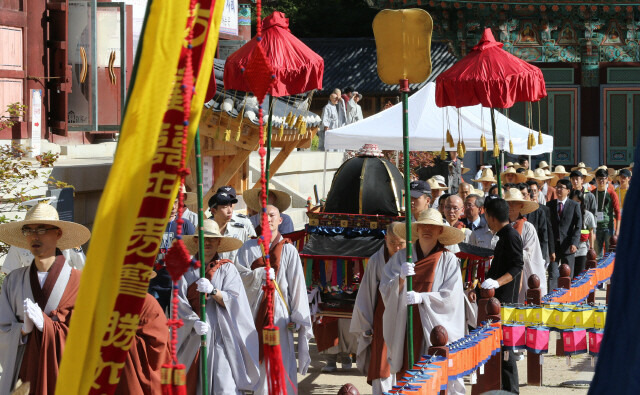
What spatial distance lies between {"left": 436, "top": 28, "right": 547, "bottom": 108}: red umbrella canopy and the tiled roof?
16.7m

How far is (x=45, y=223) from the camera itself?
569cm

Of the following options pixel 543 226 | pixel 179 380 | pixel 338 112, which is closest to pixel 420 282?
pixel 179 380

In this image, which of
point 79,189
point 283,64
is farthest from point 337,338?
point 79,189

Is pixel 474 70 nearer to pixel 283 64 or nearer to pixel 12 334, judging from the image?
pixel 283 64

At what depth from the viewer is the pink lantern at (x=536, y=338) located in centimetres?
737

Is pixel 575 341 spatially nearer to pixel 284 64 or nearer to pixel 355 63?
pixel 284 64

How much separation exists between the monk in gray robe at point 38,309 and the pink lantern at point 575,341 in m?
3.59

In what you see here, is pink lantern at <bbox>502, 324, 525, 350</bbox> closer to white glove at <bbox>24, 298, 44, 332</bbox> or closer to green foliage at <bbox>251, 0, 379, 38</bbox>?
white glove at <bbox>24, 298, 44, 332</bbox>

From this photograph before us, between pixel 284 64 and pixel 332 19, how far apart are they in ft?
79.2

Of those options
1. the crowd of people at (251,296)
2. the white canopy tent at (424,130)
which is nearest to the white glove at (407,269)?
the crowd of people at (251,296)

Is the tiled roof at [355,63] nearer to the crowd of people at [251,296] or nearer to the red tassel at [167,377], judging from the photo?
the crowd of people at [251,296]

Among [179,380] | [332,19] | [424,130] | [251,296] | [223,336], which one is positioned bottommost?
[223,336]

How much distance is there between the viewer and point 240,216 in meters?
9.22

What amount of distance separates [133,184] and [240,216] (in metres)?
7.24
